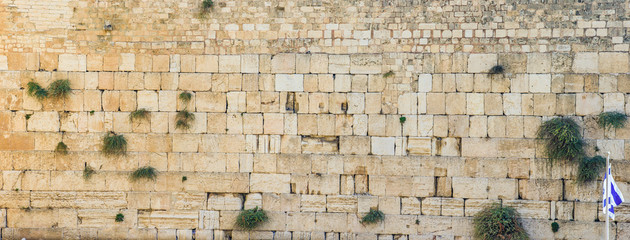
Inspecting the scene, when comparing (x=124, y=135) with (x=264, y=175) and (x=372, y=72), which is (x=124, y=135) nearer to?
(x=264, y=175)

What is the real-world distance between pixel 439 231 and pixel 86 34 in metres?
6.75

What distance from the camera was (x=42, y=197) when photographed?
761cm

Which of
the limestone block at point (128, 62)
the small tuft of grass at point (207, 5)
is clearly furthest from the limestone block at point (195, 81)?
the small tuft of grass at point (207, 5)

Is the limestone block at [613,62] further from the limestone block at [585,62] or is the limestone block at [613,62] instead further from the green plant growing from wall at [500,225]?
the green plant growing from wall at [500,225]

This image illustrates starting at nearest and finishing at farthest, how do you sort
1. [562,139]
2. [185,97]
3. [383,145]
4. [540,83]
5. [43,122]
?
[562,139] < [540,83] < [383,145] < [185,97] < [43,122]

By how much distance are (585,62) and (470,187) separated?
267cm

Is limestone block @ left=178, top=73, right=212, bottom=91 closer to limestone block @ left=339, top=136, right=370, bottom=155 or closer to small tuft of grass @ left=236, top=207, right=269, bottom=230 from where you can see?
small tuft of grass @ left=236, top=207, right=269, bottom=230

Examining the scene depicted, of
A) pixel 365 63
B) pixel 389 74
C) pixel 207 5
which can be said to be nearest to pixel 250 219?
pixel 365 63

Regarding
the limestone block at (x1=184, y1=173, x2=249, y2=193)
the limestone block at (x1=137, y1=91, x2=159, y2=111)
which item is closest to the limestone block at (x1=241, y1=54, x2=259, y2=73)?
the limestone block at (x1=137, y1=91, x2=159, y2=111)

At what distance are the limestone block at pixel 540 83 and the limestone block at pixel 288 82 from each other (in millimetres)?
3720

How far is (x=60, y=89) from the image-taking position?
7.50m

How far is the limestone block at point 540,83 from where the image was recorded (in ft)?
23.4

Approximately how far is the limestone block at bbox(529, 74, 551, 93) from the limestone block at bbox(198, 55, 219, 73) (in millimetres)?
5119

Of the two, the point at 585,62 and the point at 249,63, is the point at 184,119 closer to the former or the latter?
A: the point at 249,63
